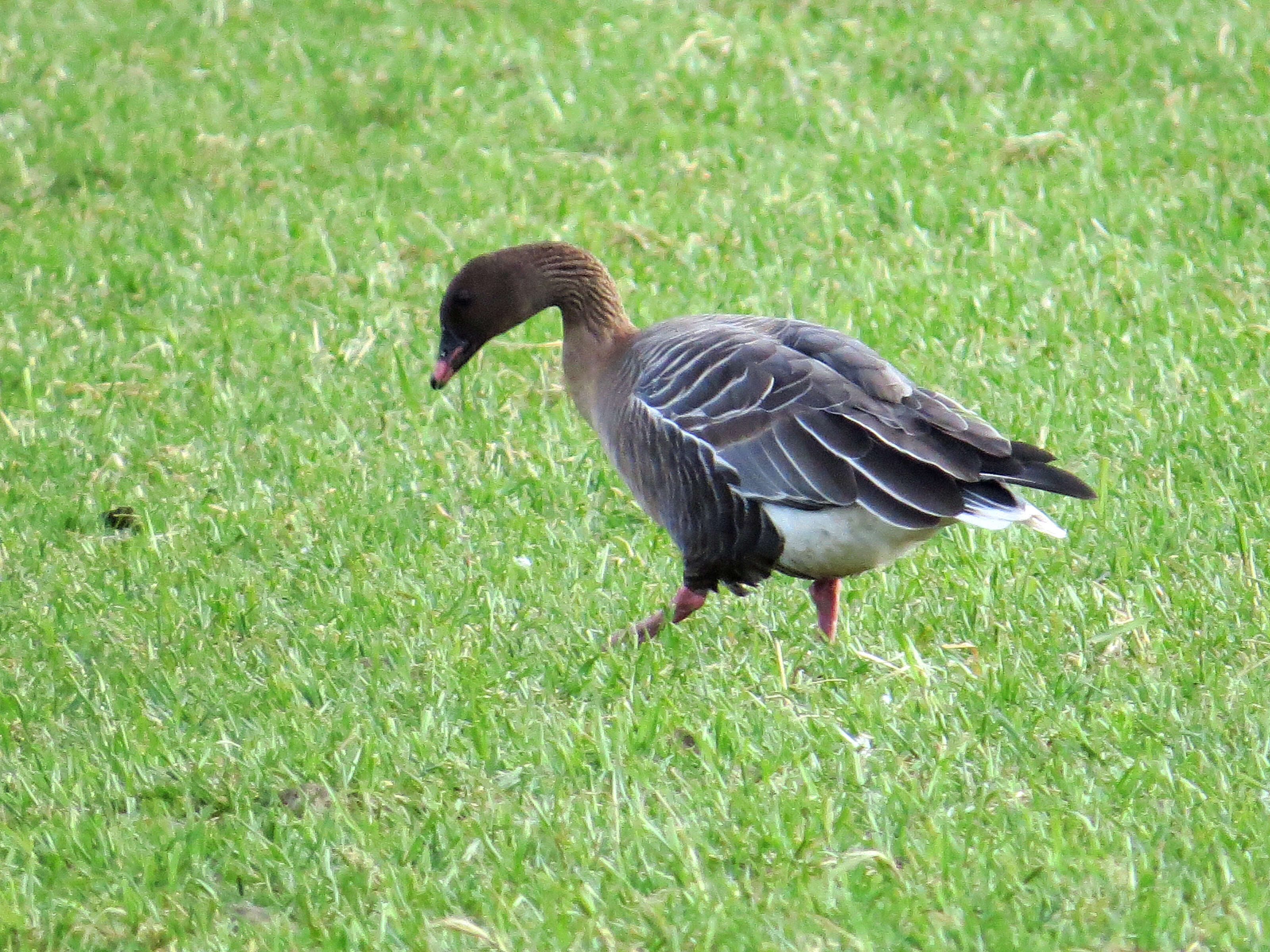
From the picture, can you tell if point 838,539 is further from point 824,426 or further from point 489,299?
point 489,299

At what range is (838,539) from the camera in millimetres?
4508

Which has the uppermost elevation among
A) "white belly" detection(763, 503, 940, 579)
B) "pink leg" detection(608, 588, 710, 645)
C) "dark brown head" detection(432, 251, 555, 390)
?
"dark brown head" detection(432, 251, 555, 390)

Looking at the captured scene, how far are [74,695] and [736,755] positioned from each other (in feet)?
6.30

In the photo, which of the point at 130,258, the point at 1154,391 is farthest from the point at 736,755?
the point at 130,258

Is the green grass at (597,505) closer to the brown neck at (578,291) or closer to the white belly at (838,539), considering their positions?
the white belly at (838,539)

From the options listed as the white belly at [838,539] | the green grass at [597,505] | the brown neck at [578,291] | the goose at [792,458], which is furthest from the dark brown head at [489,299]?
the white belly at [838,539]

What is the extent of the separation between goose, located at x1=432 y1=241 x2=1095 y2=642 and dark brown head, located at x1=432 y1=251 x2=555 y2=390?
42cm

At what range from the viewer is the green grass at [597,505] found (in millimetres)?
3611

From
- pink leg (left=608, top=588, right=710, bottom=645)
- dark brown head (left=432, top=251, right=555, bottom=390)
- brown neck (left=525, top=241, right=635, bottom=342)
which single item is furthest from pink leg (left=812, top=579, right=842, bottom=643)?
dark brown head (left=432, top=251, right=555, bottom=390)

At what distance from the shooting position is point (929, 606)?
4867 mm

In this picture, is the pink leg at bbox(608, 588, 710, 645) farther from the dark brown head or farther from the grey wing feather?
the dark brown head

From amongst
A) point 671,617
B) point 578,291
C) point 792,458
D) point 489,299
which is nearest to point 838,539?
point 792,458

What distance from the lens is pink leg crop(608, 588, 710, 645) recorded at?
185 inches

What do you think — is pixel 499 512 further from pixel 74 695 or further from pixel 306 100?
pixel 306 100
